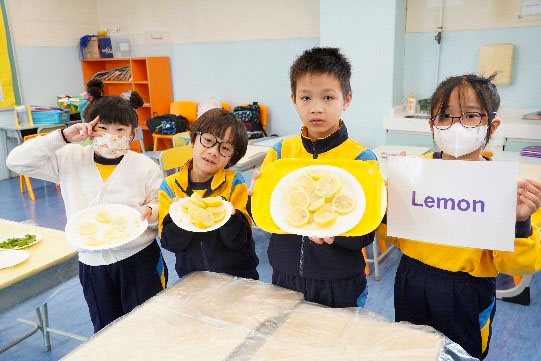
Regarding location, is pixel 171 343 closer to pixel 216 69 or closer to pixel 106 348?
pixel 106 348

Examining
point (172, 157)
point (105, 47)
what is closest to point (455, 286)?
point (172, 157)

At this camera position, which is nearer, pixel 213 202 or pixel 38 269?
pixel 213 202

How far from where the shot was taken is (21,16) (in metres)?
6.74

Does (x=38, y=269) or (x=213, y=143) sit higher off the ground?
(x=213, y=143)

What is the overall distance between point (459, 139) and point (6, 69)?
7.09 m

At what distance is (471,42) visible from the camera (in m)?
4.65

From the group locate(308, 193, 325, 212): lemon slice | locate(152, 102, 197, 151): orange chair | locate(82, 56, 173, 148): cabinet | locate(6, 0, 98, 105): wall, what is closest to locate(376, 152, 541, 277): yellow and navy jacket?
locate(308, 193, 325, 212): lemon slice

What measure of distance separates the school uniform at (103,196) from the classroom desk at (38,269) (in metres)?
0.10

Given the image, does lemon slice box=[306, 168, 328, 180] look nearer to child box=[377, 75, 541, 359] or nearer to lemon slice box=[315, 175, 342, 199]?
lemon slice box=[315, 175, 342, 199]

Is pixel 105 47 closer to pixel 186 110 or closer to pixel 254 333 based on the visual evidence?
pixel 186 110

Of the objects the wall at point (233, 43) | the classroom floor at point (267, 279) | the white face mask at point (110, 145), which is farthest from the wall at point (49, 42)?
the white face mask at point (110, 145)

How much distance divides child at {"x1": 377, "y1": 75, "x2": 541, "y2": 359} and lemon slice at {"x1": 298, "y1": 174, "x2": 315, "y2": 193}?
1.21 feet

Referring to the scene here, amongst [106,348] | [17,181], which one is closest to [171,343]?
[106,348]

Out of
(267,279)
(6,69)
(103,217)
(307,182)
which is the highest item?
(6,69)
